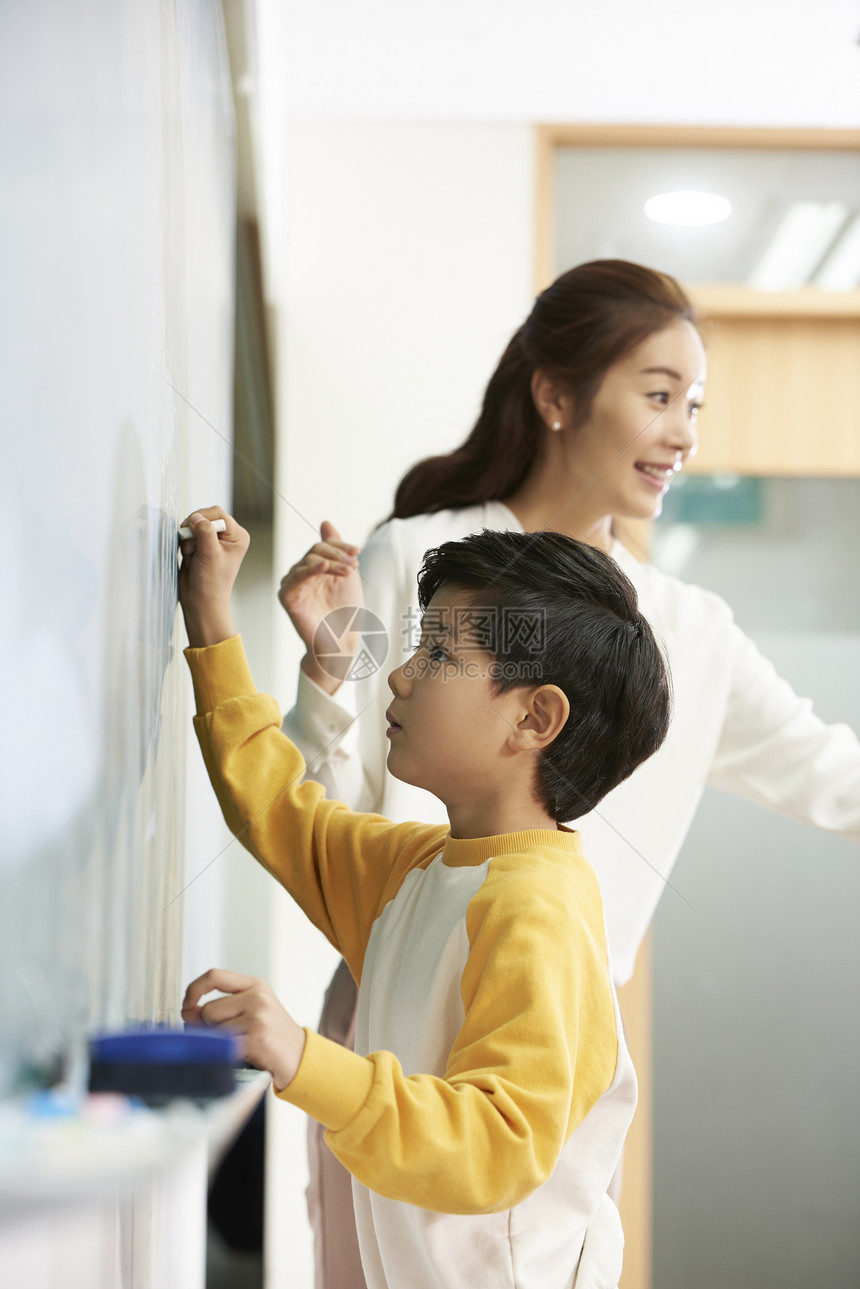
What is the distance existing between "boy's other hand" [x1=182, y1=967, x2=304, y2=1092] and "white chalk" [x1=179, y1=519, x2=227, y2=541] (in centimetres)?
23

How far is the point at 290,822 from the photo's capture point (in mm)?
589

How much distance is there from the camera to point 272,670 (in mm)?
859

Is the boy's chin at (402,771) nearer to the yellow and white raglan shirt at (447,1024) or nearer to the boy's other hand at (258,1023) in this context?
the yellow and white raglan shirt at (447,1024)

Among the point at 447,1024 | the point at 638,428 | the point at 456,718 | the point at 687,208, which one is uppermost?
the point at 687,208

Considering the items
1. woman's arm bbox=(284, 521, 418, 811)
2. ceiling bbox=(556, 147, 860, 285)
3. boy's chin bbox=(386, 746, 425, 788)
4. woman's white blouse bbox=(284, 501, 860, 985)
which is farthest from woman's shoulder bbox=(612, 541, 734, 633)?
ceiling bbox=(556, 147, 860, 285)

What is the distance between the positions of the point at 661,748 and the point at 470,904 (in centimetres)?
27

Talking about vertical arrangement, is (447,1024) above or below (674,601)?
below

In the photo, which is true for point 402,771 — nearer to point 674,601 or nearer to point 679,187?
point 674,601

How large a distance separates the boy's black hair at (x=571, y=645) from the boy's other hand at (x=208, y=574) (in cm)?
10

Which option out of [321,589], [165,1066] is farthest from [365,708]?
[165,1066]

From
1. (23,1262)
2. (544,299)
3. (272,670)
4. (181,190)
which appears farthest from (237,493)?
(23,1262)

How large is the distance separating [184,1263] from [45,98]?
660mm

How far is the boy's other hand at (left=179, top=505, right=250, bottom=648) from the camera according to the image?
0.54 meters

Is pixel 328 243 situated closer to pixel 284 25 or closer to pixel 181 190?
pixel 284 25
